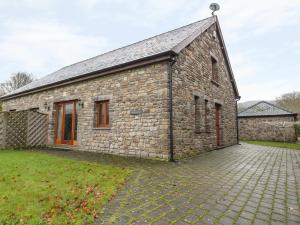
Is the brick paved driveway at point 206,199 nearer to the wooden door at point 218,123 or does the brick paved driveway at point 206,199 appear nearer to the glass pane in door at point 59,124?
the wooden door at point 218,123

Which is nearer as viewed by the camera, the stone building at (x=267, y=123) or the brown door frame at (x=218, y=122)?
the brown door frame at (x=218, y=122)

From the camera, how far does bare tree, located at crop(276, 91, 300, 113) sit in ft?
86.5

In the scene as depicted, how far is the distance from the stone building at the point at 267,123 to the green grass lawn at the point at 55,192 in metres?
19.5

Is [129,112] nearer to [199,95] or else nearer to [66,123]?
[199,95]

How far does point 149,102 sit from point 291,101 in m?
30.7

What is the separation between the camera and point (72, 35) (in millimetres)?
16641

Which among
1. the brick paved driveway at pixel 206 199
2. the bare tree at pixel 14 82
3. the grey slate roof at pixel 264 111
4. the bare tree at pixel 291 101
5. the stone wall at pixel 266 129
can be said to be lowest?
the brick paved driveway at pixel 206 199

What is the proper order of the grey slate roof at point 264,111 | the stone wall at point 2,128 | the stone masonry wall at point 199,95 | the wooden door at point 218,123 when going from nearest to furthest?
1. the stone masonry wall at point 199,95
2. the stone wall at point 2,128
3. the wooden door at point 218,123
4. the grey slate roof at point 264,111

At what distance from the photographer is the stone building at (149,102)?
21.5 feet

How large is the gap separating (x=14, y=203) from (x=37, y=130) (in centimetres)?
900

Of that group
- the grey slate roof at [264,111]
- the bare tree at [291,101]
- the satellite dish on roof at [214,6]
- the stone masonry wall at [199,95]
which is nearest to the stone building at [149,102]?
the stone masonry wall at [199,95]

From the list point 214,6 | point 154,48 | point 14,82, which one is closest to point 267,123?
point 214,6

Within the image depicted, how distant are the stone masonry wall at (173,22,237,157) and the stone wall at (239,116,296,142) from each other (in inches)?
370

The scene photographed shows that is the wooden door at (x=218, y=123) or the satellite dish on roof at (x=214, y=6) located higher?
the satellite dish on roof at (x=214, y=6)
